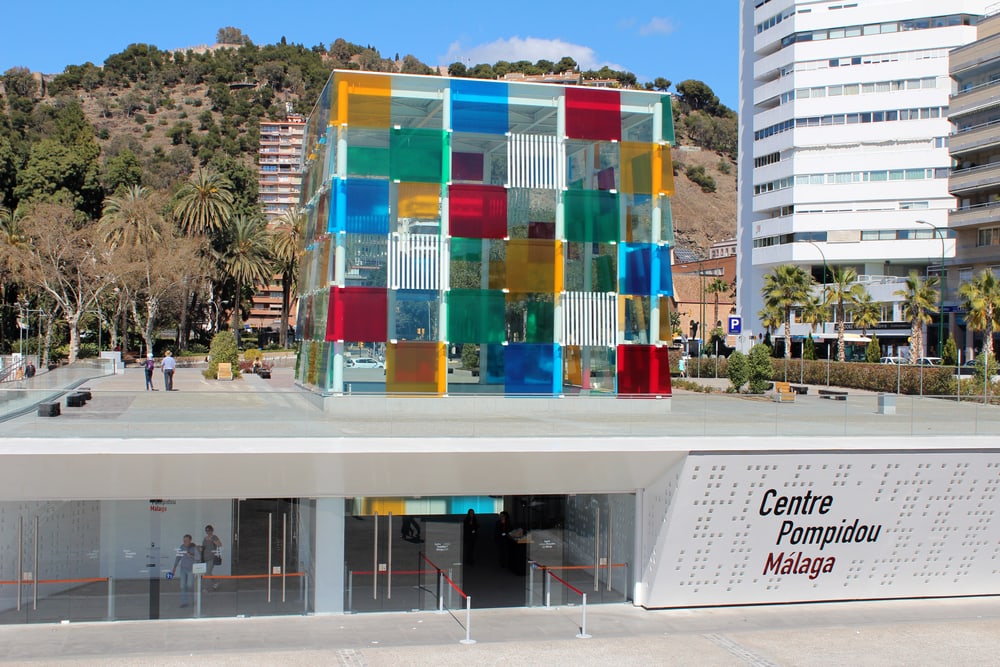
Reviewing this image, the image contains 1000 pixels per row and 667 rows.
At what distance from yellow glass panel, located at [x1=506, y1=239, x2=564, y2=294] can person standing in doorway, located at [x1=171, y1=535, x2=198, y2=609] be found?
12.6 m

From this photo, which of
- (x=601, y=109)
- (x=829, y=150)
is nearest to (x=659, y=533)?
(x=601, y=109)

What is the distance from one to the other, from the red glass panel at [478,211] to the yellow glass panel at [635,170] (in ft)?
13.0

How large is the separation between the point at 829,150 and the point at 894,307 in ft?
44.7

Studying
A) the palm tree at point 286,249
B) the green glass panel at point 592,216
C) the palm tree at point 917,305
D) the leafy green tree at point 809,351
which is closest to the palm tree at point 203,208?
the palm tree at point 286,249

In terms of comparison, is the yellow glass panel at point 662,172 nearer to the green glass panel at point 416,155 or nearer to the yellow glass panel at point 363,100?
the green glass panel at point 416,155

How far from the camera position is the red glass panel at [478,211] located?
3027 centimetres

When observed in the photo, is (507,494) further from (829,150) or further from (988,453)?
(829,150)

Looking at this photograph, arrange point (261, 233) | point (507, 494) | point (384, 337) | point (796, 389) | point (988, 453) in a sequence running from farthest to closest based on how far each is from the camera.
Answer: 1. point (261, 233)
2. point (796, 389)
3. point (384, 337)
4. point (988, 453)
5. point (507, 494)

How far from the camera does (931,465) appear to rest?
2355 cm

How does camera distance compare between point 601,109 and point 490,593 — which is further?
point 601,109

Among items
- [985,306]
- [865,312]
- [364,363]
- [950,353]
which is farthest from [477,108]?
[865,312]

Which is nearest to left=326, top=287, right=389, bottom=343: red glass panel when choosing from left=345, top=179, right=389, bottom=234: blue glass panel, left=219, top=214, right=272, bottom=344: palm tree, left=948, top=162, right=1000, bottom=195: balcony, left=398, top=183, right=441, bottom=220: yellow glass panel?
left=345, top=179, right=389, bottom=234: blue glass panel

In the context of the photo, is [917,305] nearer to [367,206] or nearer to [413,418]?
[367,206]

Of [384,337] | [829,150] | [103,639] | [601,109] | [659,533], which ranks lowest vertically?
[103,639]
